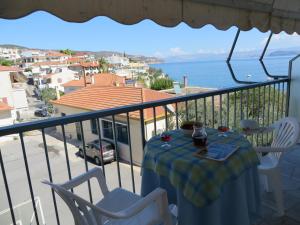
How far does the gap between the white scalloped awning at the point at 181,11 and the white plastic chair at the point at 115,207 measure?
0.92 m

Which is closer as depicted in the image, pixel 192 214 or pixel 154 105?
pixel 192 214

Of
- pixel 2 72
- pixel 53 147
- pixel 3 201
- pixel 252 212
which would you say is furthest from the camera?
pixel 53 147

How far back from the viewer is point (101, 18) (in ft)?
4.96

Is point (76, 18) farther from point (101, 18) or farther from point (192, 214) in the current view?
point (192, 214)

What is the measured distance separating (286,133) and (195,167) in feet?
4.59

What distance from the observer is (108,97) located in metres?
14.0

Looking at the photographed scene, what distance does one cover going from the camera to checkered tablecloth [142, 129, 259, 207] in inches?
55.6

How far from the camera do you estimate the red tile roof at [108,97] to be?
40.6 ft

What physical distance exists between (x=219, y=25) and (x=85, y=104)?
1332cm

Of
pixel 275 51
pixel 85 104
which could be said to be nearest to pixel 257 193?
pixel 275 51

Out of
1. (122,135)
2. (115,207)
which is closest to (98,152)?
(122,135)

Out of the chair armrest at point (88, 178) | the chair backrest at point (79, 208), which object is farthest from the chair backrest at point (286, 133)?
the chair backrest at point (79, 208)

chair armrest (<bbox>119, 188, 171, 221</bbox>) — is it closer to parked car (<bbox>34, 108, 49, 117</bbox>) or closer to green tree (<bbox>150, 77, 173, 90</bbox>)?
parked car (<bbox>34, 108, 49, 117</bbox>)

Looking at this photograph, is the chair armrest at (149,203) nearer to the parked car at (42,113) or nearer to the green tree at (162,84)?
the parked car at (42,113)
